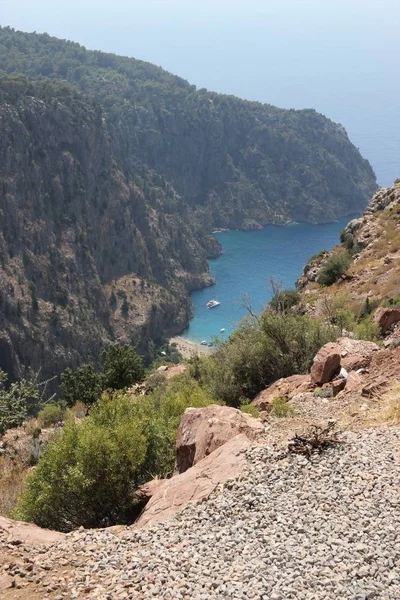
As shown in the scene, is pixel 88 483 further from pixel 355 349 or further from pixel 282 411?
pixel 355 349

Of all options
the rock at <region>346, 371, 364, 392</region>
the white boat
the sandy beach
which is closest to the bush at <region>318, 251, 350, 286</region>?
the rock at <region>346, 371, 364, 392</region>

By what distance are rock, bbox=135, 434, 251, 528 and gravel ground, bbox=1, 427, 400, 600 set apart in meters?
0.34

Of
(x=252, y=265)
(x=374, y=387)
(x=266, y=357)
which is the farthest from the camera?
(x=252, y=265)

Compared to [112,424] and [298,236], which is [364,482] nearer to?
[112,424]

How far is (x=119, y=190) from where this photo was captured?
388 feet

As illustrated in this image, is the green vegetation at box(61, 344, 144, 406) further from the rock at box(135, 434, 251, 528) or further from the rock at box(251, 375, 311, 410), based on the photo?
the rock at box(135, 434, 251, 528)

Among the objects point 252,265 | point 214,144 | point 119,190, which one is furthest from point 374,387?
point 214,144

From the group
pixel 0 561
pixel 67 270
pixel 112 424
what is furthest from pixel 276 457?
pixel 67 270

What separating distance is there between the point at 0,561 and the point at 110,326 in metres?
94.6

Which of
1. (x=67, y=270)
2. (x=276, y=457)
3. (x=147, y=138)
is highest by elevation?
(x=147, y=138)

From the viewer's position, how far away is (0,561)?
9.76 meters

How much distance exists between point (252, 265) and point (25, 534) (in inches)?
5621

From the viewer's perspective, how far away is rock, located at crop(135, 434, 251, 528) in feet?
35.8

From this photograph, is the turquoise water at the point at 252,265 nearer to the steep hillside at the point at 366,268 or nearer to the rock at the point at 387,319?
the steep hillside at the point at 366,268
